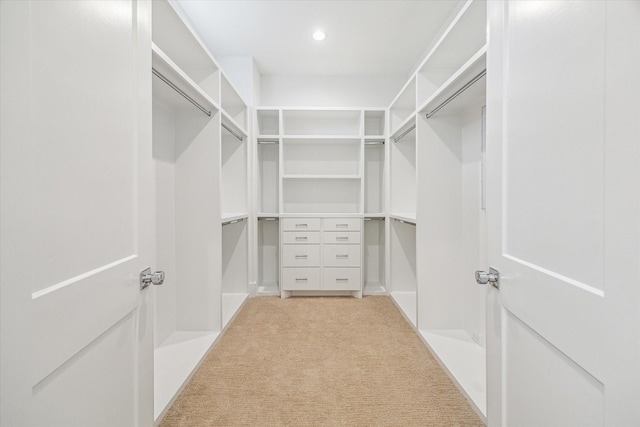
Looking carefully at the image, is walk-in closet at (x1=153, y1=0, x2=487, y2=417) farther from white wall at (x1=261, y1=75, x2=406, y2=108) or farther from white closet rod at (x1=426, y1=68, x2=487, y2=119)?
white wall at (x1=261, y1=75, x2=406, y2=108)

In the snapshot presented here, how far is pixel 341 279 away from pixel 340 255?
0.26 m

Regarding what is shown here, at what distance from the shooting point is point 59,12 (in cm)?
66

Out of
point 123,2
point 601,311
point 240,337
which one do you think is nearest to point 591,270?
point 601,311

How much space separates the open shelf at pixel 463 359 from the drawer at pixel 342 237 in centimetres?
122

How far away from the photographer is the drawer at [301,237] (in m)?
3.35

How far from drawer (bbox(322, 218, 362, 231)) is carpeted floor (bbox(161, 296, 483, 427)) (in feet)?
3.26

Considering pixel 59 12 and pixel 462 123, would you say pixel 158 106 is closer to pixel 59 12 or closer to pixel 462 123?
pixel 59 12

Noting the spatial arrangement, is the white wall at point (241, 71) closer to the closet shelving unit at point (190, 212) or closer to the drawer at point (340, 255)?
the closet shelving unit at point (190, 212)

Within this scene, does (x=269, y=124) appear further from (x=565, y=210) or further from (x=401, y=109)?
(x=565, y=210)

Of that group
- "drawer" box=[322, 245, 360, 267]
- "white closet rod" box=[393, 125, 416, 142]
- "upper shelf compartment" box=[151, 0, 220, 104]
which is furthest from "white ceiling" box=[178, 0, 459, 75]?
"drawer" box=[322, 245, 360, 267]

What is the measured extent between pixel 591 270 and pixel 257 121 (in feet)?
10.9

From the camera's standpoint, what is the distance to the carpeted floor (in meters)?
1.48

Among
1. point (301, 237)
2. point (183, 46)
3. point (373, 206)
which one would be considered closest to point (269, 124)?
point (301, 237)

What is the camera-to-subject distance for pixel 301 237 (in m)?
3.36
